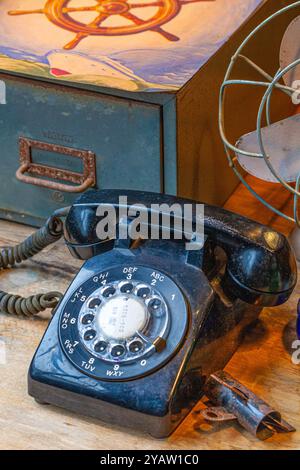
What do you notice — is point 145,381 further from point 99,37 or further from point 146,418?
point 99,37

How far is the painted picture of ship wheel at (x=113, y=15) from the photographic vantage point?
49.6 inches

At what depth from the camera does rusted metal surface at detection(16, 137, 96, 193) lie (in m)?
→ 1.18

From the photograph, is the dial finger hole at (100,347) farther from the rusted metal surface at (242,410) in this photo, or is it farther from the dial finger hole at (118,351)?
the rusted metal surface at (242,410)

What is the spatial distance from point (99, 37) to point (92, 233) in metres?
0.35

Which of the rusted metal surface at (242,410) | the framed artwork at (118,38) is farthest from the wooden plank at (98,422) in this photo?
the framed artwork at (118,38)

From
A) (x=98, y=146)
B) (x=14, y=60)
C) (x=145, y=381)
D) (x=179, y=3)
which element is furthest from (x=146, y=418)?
(x=179, y=3)

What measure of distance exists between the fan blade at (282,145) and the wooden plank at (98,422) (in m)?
0.19

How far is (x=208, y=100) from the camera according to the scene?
1169 millimetres

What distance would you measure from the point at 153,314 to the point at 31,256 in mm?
304

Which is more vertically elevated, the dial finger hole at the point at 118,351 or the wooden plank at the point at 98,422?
the dial finger hole at the point at 118,351

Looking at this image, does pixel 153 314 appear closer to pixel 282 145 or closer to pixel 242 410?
pixel 242 410

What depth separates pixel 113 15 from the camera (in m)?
1.31

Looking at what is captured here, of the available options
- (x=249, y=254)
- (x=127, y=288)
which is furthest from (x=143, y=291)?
(x=249, y=254)
